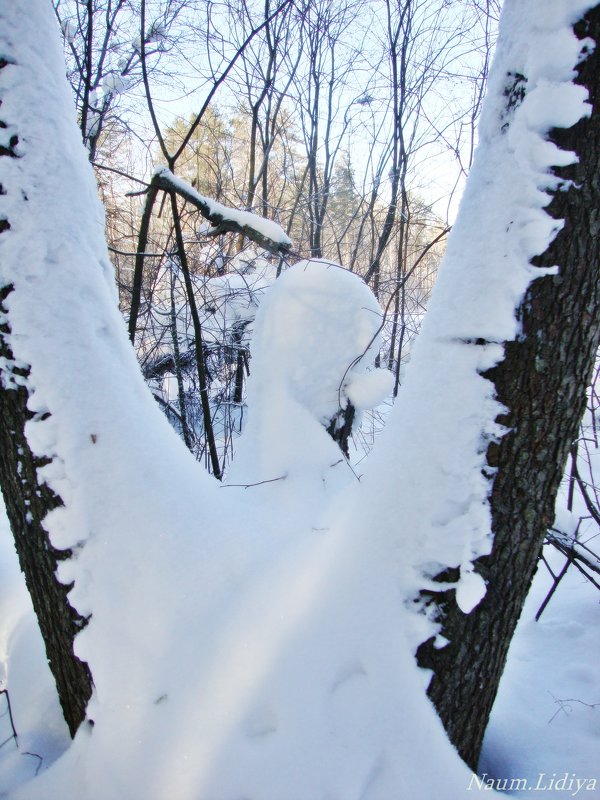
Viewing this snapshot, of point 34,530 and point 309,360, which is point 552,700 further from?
point 34,530

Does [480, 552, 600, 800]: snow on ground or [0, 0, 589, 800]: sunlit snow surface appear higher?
[0, 0, 589, 800]: sunlit snow surface

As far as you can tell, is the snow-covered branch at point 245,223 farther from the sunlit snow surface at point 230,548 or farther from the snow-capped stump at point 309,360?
the sunlit snow surface at point 230,548

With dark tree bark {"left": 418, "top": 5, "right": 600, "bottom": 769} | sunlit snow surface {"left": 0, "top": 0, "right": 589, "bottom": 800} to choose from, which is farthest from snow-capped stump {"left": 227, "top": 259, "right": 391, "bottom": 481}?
dark tree bark {"left": 418, "top": 5, "right": 600, "bottom": 769}

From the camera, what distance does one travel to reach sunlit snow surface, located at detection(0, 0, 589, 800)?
857 mm

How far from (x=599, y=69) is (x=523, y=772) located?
1730mm

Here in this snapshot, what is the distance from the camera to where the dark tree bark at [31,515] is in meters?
0.96

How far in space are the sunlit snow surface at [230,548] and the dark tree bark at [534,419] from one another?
0.04m

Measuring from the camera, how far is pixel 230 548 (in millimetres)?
1082

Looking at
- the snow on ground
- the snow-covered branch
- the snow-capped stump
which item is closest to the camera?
the snow on ground

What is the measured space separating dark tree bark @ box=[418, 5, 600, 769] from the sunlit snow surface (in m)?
0.04

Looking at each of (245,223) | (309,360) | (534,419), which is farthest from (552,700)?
(245,223)

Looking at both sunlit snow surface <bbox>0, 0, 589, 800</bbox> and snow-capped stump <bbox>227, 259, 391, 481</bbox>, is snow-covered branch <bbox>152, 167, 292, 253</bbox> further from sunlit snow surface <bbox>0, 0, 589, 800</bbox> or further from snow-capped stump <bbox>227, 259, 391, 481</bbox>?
sunlit snow surface <bbox>0, 0, 589, 800</bbox>

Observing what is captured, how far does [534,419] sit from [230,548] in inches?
31.5

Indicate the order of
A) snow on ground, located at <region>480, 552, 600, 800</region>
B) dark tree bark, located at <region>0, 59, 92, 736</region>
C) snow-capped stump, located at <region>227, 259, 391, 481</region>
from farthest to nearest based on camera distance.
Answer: snow-capped stump, located at <region>227, 259, 391, 481</region>
snow on ground, located at <region>480, 552, 600, 800</region>
dark tree bark, located at <region>0, 59, 92, 736</region>
